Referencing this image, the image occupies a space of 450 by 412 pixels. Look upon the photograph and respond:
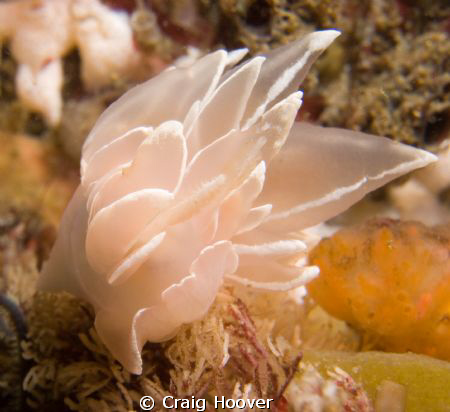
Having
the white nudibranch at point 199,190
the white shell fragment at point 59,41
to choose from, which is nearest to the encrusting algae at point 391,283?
the white nudibranch at point 199,190

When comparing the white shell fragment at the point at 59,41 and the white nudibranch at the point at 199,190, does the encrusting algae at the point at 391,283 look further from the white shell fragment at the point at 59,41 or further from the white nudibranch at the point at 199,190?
the white shell fragment at the point at 59,41

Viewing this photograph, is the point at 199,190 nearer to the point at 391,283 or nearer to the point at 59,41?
the point at 391,283

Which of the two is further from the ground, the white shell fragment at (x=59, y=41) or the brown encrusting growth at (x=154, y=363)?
the white shell fragment at (x=59, y=41)

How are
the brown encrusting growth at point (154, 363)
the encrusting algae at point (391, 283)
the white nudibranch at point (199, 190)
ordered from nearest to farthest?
1. the white nudibranch at point (199, 190)
2. the brown encrusting growth at point (154, 363)
3. the encrusting algae at point (391, 283)

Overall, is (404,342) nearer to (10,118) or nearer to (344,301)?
(344,301)

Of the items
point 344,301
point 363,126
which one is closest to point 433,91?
point 363,126

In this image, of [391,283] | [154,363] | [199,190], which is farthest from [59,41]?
[391,283]
